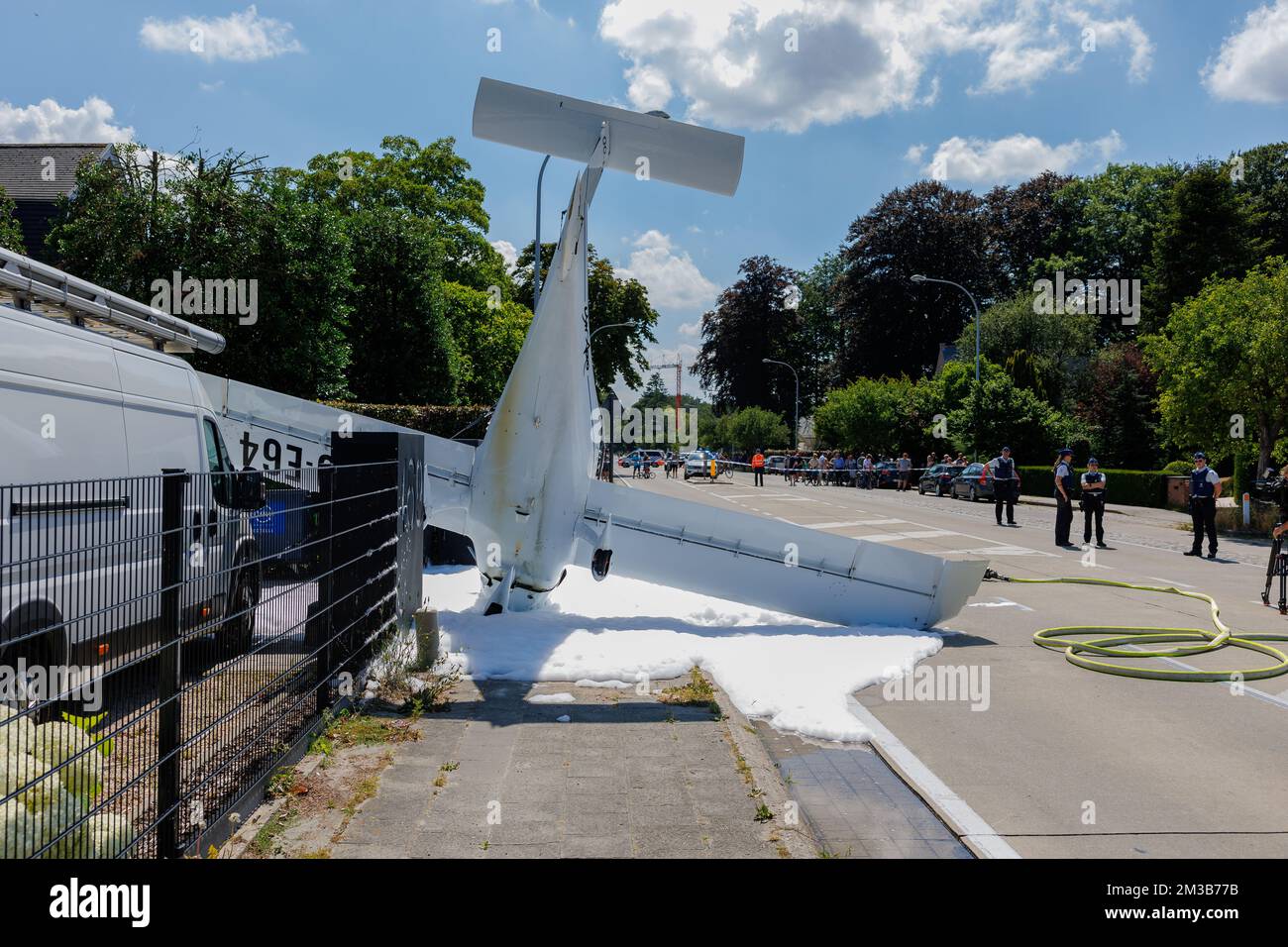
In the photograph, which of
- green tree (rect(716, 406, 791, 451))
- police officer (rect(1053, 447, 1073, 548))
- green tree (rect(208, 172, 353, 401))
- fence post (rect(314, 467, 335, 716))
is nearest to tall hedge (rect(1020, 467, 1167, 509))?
police officer (rect(1053, 447, 1073, 548))

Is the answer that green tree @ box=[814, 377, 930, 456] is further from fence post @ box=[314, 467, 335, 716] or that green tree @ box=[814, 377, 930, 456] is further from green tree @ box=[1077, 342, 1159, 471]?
fence post @ box=[314, 467, 335, 716]

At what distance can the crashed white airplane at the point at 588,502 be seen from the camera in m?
8.33

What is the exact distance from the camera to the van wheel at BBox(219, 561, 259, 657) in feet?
14.6

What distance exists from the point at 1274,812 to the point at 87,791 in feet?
18.3

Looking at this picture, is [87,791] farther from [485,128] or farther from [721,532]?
[721,532]

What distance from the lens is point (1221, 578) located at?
14.3 meters

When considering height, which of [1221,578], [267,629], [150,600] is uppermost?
[150,600]

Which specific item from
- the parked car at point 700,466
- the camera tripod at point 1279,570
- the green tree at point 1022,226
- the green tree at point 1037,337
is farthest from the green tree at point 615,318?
the camera tripod at point 1279,570

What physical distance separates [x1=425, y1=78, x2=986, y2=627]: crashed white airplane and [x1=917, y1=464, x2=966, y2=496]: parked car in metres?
29.3

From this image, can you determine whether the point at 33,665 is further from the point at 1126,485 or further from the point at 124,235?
the point at 1126,485

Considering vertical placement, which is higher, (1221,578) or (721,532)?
(721,532)

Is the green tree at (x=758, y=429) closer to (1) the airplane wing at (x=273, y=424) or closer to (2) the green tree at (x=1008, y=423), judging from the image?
(2) the green tree at (x=1008, y=423)
